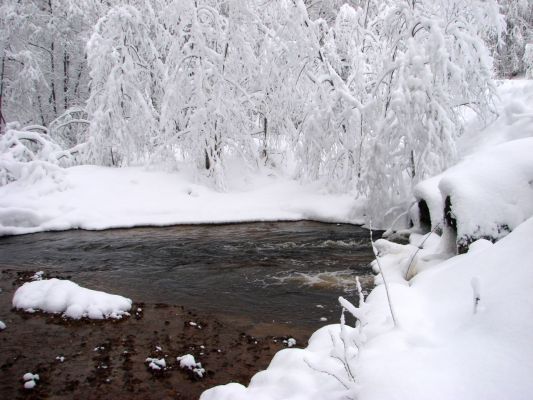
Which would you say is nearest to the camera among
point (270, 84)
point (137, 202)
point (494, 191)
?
point (494, 191)

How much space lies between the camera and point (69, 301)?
5383 millimetres

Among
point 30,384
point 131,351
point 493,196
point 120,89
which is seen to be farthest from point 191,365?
point 120,89

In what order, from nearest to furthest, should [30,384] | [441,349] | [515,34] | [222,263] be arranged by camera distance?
1. [441,349]
2. [30,384]
3. [222,263]
4. [515,34]

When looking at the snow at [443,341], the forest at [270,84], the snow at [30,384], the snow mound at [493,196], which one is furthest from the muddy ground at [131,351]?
the forest at [270,84]

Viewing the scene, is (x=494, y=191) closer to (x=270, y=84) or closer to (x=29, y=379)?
(x=29, y=379)

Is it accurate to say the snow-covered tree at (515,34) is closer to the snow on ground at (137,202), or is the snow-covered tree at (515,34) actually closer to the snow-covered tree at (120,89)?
the snow on ground at (137,202)

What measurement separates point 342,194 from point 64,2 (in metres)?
12.6

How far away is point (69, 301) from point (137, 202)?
576 centimetres

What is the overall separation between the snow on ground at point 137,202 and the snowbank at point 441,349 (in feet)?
22.2

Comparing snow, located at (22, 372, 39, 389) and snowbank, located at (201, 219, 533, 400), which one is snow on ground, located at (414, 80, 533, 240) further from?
snow, located at (22, 372, 39, 389)

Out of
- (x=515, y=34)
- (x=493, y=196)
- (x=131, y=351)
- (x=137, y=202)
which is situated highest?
(x=515, y=34)

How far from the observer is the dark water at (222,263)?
5678 millimetres

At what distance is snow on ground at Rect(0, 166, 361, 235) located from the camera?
10016mm

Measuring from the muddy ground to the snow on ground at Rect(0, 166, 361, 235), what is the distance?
486cm
